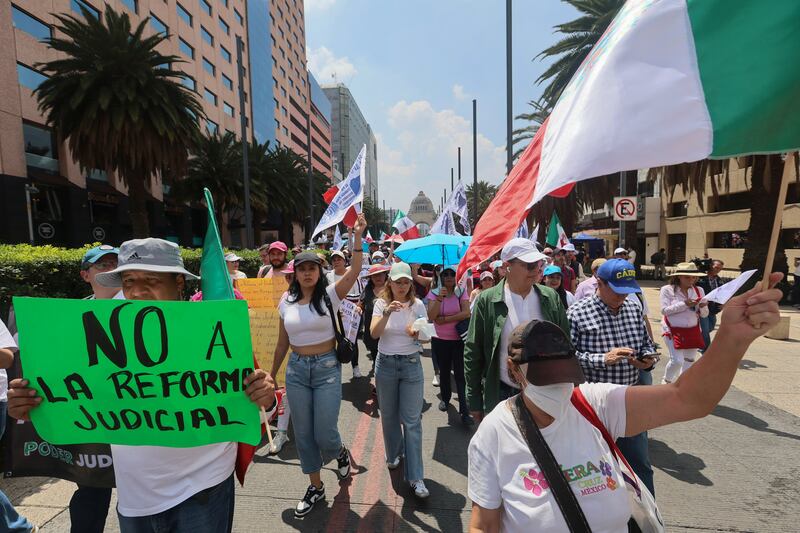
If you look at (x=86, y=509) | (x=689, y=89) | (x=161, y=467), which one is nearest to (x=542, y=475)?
(x=689, y=89)

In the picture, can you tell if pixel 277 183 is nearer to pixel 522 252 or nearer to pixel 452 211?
pixel 452 211

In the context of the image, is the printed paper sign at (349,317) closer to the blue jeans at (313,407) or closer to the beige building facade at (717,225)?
the blue jeans at (313,407)

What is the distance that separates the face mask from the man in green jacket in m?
1.53

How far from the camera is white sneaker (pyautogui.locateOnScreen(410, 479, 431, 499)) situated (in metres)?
3.33

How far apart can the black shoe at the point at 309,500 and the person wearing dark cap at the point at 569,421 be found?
2.06 m

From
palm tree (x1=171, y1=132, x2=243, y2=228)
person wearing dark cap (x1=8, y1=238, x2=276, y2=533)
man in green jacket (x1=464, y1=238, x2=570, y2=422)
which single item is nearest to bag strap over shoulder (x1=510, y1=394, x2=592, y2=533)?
person wearing dark cap (x1=8, y1=238, x2=276, y2=533)

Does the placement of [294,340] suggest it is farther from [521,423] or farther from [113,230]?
[113,230]

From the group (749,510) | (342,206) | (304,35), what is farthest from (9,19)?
(304,35)

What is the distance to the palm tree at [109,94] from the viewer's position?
16880 millimetres

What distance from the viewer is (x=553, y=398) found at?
161 cm

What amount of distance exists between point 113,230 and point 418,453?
29460mm

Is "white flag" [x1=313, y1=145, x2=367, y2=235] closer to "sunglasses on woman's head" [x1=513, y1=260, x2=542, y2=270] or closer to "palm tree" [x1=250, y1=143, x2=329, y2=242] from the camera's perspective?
"sunglasses on woman's head" [x1=513, y1=260, x2=542, y2=270]

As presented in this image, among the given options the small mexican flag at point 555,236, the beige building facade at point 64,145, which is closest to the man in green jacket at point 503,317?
the small mexican flag at point 555,236

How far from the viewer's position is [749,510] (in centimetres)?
315
